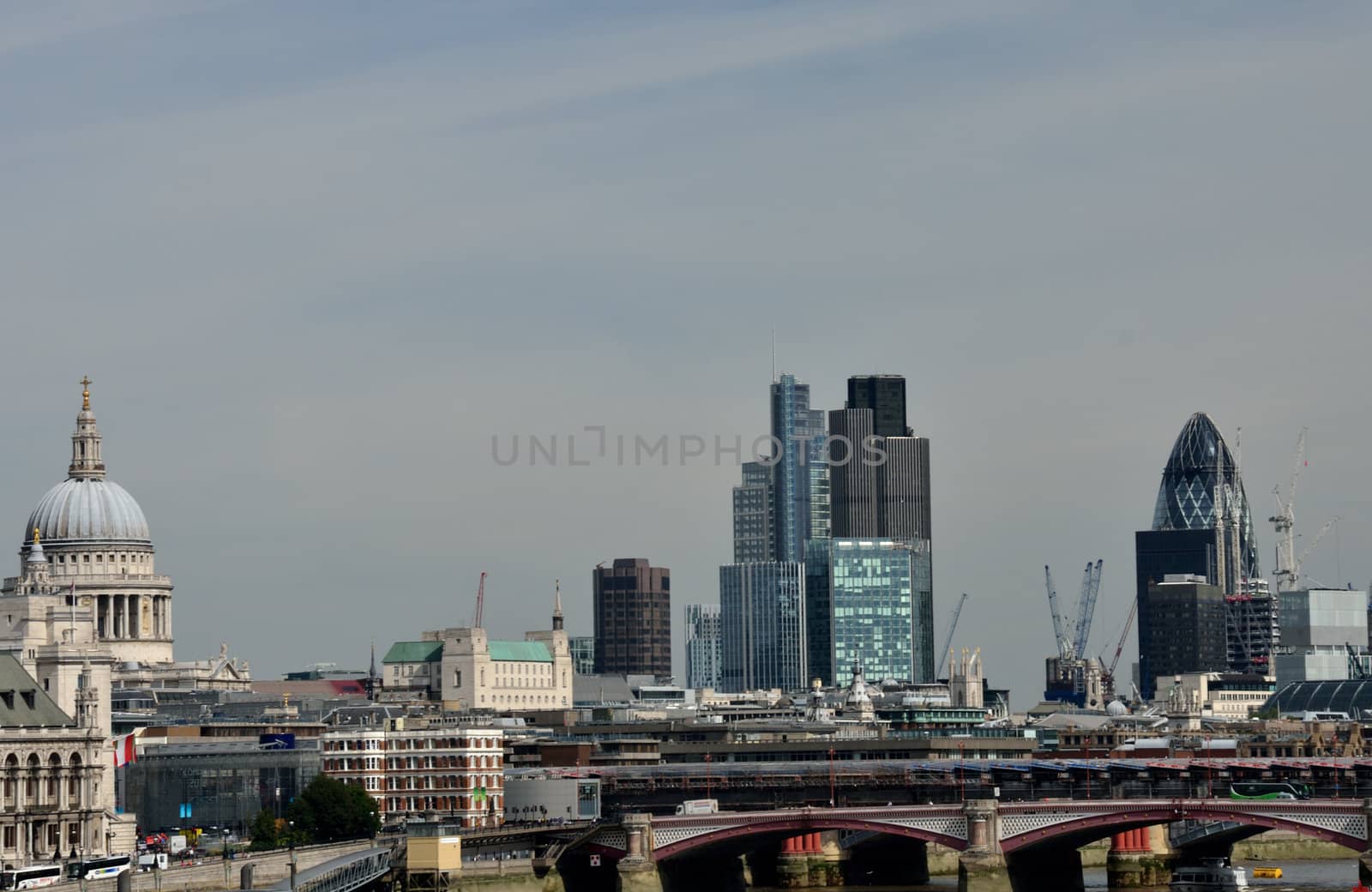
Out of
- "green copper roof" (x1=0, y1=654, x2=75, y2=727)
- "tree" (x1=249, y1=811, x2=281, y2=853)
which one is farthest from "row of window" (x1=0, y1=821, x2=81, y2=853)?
"tree" (x1=249, y1=811, x2=281, y2=853)

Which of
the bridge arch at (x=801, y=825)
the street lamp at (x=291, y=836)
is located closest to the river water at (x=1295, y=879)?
the bridge arch at (x=801, y=825)

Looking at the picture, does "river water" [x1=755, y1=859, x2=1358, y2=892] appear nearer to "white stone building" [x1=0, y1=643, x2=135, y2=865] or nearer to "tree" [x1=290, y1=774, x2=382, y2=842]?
"tree" [x1=290, y1=774, x2=382, y2=842]

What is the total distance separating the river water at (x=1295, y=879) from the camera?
154 metres

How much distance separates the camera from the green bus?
6491 inches

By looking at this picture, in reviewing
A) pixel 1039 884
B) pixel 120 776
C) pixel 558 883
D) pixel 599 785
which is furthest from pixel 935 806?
pixel 120 776

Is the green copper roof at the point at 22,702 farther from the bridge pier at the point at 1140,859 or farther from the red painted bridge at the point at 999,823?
the bridge pier at the point at 1140,859

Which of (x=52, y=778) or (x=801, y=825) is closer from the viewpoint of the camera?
(x=801, y=825)

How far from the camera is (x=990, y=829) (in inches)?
5684

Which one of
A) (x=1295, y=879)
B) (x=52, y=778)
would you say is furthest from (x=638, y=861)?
(x=1295, y=879)

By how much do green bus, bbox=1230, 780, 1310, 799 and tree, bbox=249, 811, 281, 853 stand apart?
5022cm

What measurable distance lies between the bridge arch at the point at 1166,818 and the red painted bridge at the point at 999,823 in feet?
0.12

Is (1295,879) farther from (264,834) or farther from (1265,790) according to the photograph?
(264,834)

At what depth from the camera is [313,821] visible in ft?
541

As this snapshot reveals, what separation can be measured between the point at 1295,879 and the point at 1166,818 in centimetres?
2492
